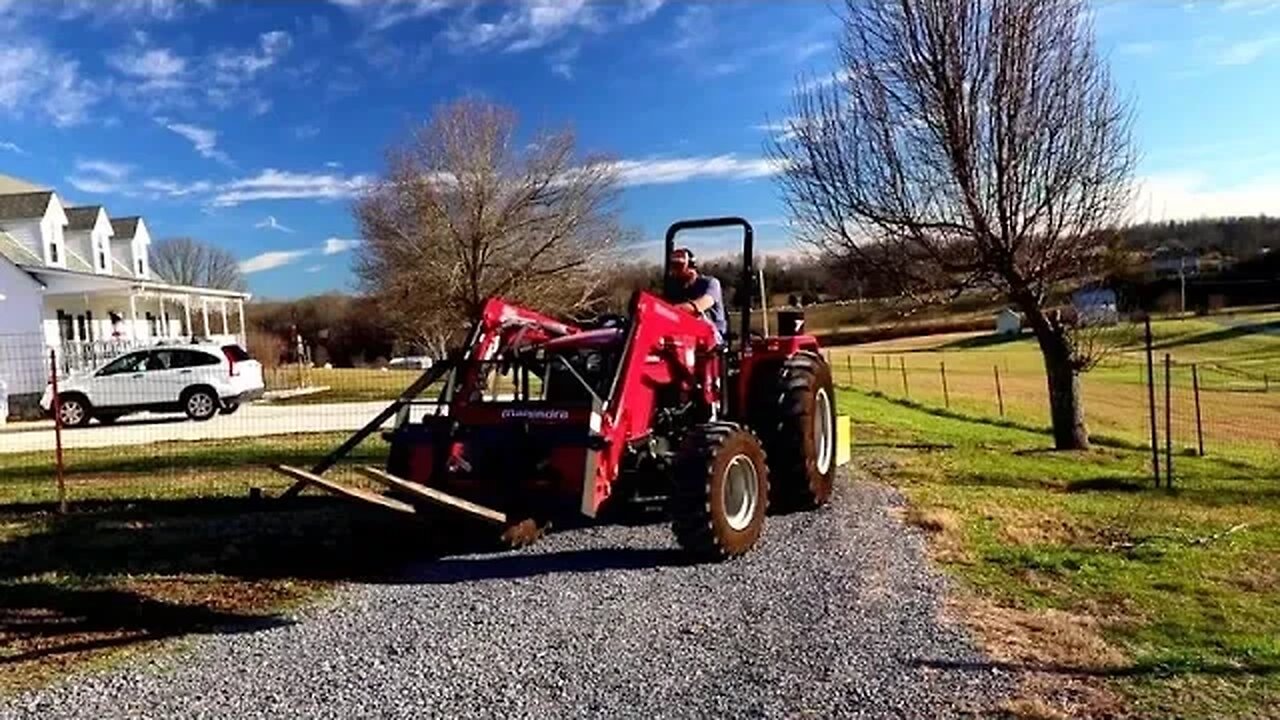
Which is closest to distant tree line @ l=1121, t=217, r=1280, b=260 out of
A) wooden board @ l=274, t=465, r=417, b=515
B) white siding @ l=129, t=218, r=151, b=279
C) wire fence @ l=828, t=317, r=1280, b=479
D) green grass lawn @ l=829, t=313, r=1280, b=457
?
green grass lawn @ l=829, t=313, r=1280, b=457

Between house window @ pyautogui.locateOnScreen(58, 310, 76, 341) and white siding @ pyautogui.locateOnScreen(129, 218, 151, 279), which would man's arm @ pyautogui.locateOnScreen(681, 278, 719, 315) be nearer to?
house window @ pyautogui.locateOnScreen(58, 310, 76, 341)

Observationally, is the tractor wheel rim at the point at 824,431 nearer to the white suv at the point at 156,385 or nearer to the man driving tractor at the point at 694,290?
the man driving tractor at the point at 694,290

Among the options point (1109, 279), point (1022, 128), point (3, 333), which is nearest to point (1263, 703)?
point (1022, 128)

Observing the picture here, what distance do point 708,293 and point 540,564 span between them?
104 inches

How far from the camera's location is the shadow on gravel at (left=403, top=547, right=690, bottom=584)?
22.9ft

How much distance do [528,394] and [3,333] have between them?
82.9 feet

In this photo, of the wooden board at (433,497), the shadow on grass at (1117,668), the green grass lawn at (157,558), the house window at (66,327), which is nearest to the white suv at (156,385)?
the house window at (66,327)

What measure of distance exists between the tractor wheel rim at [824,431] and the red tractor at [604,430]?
0.70 metres

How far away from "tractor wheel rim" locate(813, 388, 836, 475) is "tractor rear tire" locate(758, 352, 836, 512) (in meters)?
0.27

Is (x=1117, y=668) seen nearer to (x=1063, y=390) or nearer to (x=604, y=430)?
(x=604, y=430)

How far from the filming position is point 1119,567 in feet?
23.9

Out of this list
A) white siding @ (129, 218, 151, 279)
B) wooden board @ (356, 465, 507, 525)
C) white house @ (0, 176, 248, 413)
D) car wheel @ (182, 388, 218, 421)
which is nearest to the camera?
wooden board @ (356, 465, 507, 525)

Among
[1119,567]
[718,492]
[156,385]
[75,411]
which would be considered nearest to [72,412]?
[75,411]

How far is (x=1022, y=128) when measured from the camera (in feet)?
47.6
